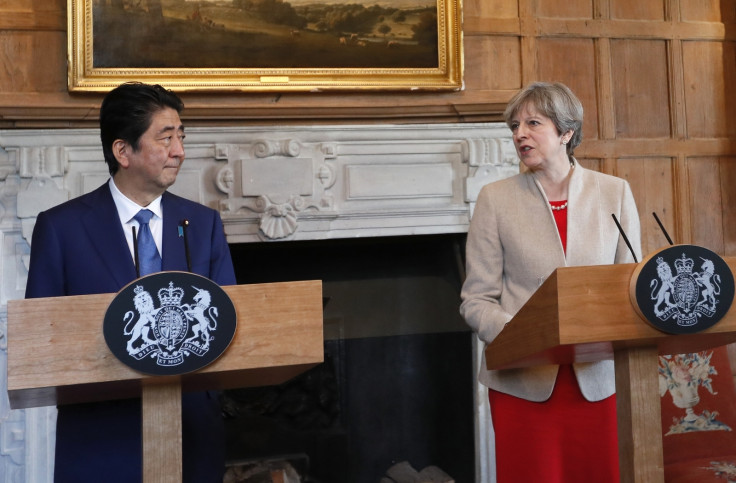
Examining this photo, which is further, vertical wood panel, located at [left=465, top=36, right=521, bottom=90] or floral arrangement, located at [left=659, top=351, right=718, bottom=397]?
vertical wood panel, located at [left=465, top=36, right=521, bottom=90]

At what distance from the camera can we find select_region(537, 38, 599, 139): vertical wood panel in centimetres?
368

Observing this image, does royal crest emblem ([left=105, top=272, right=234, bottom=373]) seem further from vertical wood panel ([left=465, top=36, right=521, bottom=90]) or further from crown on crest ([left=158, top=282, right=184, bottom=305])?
vertical wood panel ([left=465, top=36, right=521, bottom=90])

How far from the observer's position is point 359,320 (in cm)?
369

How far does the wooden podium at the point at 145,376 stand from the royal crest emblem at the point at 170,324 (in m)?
0.03

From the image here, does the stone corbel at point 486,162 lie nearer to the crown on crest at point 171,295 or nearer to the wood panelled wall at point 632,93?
the wood panelled wall at point 632,93

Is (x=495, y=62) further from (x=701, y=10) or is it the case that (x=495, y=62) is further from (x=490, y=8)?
(x=701, y=10)

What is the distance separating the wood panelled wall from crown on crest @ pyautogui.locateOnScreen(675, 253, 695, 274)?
1.92 meters

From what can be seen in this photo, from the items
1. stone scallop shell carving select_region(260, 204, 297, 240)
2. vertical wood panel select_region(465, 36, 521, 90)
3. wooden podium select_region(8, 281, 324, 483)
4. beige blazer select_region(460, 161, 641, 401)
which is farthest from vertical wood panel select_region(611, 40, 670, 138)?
wooden podium select_region(8, 281, 324, 483)

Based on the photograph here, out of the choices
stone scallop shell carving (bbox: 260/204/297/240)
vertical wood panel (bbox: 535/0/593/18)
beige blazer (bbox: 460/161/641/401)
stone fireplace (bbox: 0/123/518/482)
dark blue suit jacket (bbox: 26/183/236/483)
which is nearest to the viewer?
dark blue suit jacket (bbox: 26/183/236/483)

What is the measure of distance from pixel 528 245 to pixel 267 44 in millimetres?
1675

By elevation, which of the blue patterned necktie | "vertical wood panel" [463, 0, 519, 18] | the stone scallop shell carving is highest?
"vertical wood panel" [463, 0, 519, 18]

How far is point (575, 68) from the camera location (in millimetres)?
3703

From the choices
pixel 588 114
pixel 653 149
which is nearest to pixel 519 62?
pixel 588 114

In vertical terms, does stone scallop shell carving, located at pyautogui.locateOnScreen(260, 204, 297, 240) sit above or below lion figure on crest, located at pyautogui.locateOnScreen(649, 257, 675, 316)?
above
